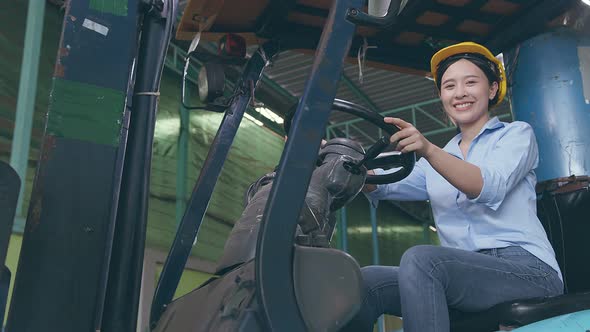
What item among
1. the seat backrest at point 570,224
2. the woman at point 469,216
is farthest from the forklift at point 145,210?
the seat backrest at point 570,224

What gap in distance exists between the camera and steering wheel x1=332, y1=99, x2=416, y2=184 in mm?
1926

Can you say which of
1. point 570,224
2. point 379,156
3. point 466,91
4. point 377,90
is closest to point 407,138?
point 379,156

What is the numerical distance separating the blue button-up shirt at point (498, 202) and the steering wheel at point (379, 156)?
0.11 m

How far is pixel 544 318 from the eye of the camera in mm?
1854

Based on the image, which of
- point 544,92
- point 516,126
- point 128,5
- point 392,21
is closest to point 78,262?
point 128,5

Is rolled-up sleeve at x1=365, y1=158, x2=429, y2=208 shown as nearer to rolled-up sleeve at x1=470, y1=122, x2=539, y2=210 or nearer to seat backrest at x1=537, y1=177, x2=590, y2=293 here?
rolled-up sleeve at x1=470, y1=122, x2=539, y2=210

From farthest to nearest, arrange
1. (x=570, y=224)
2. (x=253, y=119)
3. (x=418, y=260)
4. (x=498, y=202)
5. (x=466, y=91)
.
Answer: (x=253, y=119)
(x=570, y=224)
(x=466, y=91)
(x=498, y=202)
(x=418, y=260)

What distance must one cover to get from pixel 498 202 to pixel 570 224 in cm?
64

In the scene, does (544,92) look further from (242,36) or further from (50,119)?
(50,119)

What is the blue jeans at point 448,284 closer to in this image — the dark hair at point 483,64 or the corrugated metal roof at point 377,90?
the dark hair at point 483,64

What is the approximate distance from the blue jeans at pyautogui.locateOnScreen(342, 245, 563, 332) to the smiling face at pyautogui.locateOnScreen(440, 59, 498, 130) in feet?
1.64

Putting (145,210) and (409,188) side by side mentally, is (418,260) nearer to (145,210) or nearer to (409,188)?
(409,188)

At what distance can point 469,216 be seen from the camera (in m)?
2.25

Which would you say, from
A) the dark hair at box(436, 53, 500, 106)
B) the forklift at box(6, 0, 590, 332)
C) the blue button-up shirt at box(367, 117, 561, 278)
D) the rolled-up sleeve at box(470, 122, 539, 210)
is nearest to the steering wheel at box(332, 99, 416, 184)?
the forklift at box(6, 0, 590, 332)
